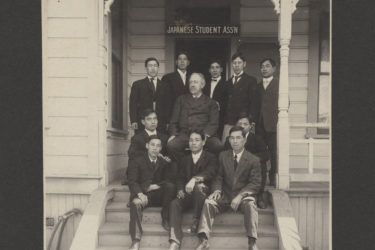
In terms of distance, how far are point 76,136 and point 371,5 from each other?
393cm

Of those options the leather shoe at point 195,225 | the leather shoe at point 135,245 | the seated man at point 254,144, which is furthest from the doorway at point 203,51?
the leather shoe at point 135,245

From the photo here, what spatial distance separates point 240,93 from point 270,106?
470mm

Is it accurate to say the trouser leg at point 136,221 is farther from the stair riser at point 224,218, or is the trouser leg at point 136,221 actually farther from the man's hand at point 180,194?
the man's hand at point 180,194

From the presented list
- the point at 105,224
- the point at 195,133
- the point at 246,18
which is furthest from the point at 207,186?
the point at 246,18

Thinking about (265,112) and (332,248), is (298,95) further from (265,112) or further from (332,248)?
(332,248)

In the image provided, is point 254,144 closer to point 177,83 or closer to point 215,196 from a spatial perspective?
point 215,196

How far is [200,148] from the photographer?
197 inches

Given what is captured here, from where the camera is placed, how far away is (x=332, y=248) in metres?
3.46

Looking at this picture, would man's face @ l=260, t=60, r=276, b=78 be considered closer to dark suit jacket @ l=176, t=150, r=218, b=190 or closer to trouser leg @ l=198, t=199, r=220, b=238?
dark suit jacket @ l=176, t=150, r=218, b=190

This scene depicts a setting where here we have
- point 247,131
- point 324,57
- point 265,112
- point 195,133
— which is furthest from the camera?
point 324,57

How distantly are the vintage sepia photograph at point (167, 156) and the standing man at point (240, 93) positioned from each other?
0.05 ft

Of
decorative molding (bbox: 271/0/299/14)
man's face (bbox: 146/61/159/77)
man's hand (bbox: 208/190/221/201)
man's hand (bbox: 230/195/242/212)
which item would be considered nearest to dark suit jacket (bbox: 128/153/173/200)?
man's hand (bbox: 208/190/221/201)

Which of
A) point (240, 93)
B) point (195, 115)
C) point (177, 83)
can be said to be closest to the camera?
point (195, 115)

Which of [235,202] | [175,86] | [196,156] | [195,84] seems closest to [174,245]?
[235,202]
